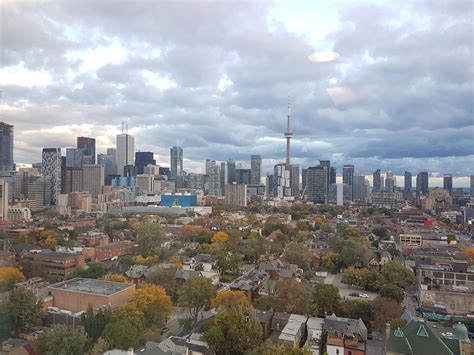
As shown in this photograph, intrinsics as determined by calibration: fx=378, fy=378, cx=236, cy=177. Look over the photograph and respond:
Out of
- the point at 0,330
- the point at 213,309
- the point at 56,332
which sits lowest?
the point at 213,309

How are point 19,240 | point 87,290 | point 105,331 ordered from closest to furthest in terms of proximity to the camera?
point 105,331
point 87,290
point 19,240

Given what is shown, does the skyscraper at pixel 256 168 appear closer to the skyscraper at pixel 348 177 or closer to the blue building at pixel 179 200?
the skyscraper at pixel 348 177

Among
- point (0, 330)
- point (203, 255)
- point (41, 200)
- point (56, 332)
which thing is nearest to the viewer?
point (0, 330)

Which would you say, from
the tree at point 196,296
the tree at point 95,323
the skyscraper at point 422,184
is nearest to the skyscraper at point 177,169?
the skyscraper at point 422,184

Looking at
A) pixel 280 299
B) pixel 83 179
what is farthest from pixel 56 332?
pixel 83 179

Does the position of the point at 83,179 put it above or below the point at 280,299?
above

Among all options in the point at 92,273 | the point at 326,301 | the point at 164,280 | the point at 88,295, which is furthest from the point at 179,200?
the point at 326,301

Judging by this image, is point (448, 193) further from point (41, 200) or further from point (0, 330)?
point (0, 330)
